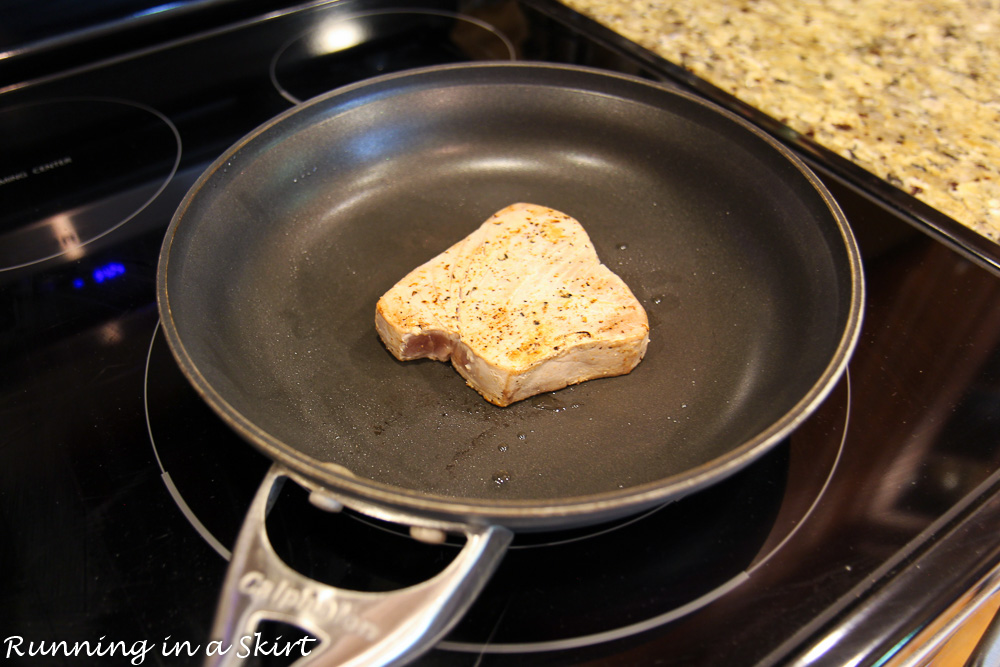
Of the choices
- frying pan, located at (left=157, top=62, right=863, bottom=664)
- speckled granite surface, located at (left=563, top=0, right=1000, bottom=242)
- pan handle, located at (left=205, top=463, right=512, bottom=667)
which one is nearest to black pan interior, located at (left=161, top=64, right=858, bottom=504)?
frying pan, located at (left=157, top=62, right=863, bottom=664)

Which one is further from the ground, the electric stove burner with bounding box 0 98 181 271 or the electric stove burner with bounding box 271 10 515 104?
the electric stove burner with bounding box 271 10 515 104

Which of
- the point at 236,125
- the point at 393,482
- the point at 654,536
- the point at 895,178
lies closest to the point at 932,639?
the point at 654,536

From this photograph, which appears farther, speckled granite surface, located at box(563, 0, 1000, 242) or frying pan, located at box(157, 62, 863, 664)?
speckled granite surface, located at box(563, 0, 1000, 242)

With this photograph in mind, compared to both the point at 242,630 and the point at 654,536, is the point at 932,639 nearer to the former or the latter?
the point at 654,536

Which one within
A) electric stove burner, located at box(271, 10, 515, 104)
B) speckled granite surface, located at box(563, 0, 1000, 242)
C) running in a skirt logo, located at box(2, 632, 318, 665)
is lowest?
running in a skirt logo, located at box(2, 632, 318, 665)

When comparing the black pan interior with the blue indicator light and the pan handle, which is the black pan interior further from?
the blue indicator light

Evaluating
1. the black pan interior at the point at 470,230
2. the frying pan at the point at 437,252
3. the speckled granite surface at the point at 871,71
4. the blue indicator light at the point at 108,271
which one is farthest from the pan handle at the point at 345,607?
the speckled granite surface at the point at 871,71

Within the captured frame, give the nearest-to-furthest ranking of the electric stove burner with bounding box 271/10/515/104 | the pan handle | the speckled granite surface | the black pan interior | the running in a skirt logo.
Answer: the pan handle, the running in a skirt logo, the black pan interior, the speckled granite surface, the electric stove burner with bounding box 271/10/515/104

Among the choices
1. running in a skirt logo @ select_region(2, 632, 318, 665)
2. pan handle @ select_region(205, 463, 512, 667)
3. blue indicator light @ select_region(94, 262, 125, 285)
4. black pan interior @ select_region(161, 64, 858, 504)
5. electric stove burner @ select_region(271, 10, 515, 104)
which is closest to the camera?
pan handle @ select_region(205, 463, 512, 667)
